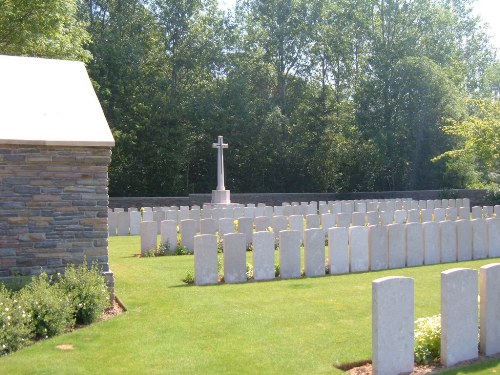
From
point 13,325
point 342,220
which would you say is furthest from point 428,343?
point 342,220

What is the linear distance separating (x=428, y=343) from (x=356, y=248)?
561 cm

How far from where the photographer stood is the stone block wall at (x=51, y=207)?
816 cm

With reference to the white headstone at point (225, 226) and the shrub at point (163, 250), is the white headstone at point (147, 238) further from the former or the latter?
the white headstone at point (225, 226)

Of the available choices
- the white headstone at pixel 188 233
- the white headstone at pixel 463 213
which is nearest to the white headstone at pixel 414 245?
the white headstone at pixel 188 233

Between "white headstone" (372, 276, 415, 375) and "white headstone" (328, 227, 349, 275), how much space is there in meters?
5.66

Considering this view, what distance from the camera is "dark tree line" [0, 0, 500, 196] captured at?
3238cm

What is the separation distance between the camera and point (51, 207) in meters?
8.29

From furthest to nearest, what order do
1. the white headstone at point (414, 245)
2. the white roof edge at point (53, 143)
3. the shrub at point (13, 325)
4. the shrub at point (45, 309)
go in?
1. the white headstone at point (414, 245)
2. the white roof edge at point (53, 143)
3. the shrub at point (45, 309)
4. the shrub at point (13, 325)

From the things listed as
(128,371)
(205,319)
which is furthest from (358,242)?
(128,371)

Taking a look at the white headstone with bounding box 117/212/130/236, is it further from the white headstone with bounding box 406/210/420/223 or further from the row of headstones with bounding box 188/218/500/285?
the row of headstones with bounding box 188/218/500/285

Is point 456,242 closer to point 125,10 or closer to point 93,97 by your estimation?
point 93,97

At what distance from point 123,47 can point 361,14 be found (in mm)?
15034

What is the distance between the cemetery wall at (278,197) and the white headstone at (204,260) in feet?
60.4

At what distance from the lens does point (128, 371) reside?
6.06 meters
